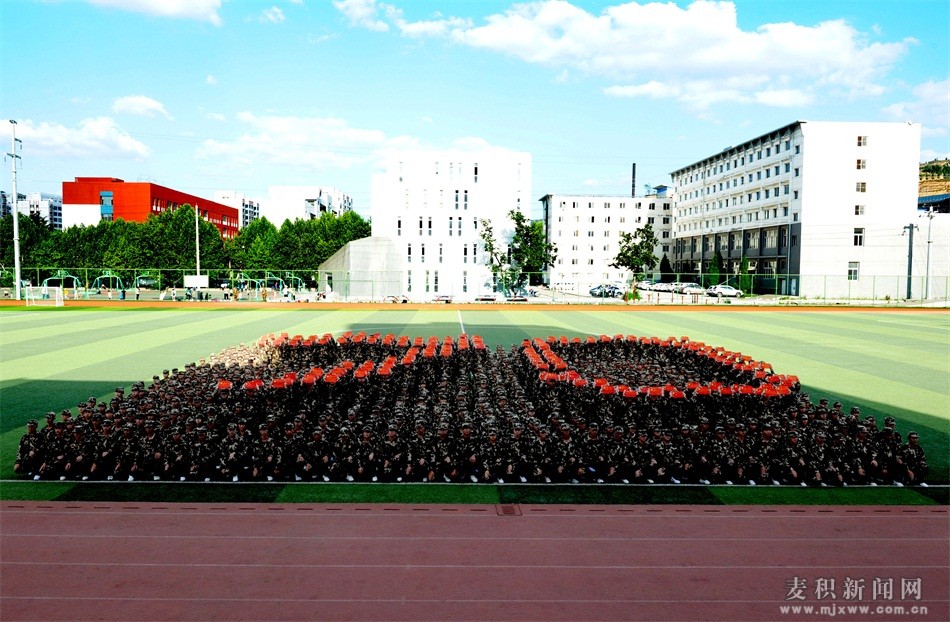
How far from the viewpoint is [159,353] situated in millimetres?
21859

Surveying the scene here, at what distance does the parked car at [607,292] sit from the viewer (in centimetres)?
6976

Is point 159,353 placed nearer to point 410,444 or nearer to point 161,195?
point 410,444

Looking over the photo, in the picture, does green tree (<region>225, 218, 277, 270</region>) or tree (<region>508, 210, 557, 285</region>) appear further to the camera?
green tree (<region>225, 218, 277, 270</region>)

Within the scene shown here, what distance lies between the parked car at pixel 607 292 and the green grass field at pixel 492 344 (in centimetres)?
2303

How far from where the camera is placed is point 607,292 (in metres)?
71.4

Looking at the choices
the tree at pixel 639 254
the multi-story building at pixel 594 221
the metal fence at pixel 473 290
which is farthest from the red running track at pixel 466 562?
the multi-story building at pixel 594 221

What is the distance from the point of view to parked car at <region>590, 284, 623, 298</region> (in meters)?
69.8

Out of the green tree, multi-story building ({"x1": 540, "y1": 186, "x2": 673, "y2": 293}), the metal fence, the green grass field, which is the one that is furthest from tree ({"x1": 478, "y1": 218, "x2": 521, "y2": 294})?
multi-story building ({"x1": 540, "y1": 186, "x2": 673, "y2": 293})

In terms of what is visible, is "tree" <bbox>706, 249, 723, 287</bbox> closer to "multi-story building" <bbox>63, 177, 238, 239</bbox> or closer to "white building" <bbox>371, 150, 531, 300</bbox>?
"white building" <bbox>371, 150, 531, 300</bbox>

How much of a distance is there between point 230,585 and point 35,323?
33.3 meters

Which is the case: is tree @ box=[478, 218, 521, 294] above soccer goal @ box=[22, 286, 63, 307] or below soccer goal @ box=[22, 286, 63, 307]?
above

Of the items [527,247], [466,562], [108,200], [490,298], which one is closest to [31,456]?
[466,562]

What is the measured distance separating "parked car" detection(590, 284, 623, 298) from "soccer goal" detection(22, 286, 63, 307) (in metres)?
51.0

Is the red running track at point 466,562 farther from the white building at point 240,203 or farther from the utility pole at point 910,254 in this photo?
the white building at point 240,203
